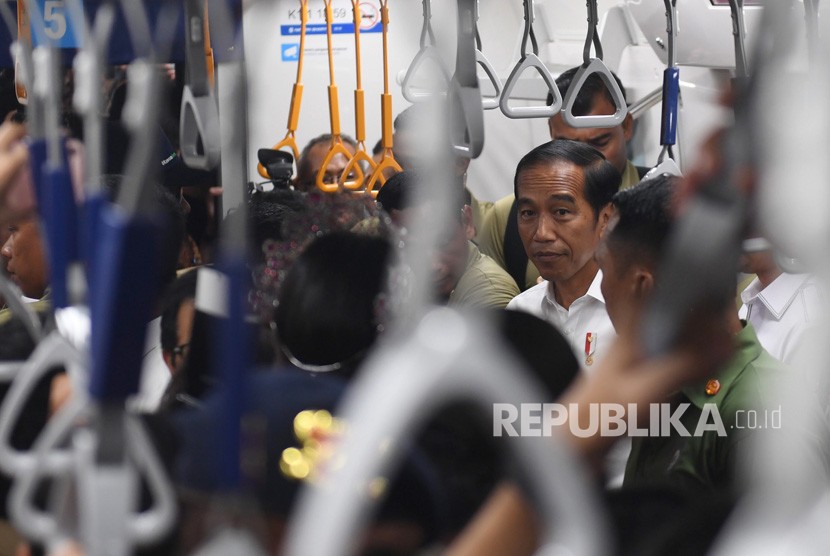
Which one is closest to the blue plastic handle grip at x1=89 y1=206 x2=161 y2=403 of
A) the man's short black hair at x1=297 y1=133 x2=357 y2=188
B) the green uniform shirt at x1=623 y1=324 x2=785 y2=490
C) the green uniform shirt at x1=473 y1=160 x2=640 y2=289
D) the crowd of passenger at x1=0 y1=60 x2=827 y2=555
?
the crowd of passenger at x1=0 y1=60 x2=827 y2=555

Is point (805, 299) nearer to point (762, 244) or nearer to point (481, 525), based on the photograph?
point (762, 244)

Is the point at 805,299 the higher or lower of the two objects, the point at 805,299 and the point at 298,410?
the lower

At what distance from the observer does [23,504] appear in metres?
1.01

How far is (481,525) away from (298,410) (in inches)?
15.7

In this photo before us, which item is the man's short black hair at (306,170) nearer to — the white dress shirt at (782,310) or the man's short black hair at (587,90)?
the man's short black hair at (587,90)

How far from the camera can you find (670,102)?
6.92ft

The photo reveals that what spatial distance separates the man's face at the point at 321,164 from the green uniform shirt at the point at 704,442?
6.52 feet

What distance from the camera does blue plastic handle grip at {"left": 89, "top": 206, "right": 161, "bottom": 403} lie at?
0.84m

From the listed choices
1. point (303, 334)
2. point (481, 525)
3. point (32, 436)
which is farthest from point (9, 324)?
point (481, 525)

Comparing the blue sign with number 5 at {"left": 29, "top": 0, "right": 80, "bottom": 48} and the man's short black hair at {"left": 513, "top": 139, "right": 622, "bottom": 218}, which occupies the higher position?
the blue sign with number 5 at {"left": 29, "top": 0, "right": 80, "bottom": 48}

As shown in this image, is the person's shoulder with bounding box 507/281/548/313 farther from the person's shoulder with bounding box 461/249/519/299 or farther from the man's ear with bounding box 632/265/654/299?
the man's ear with bounding box 632/265/654/299

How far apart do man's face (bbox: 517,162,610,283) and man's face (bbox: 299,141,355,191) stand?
1122 millimetres

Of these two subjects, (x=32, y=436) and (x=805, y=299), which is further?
(x=805, y=299)

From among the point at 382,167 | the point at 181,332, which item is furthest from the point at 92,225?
the point at 382,167
